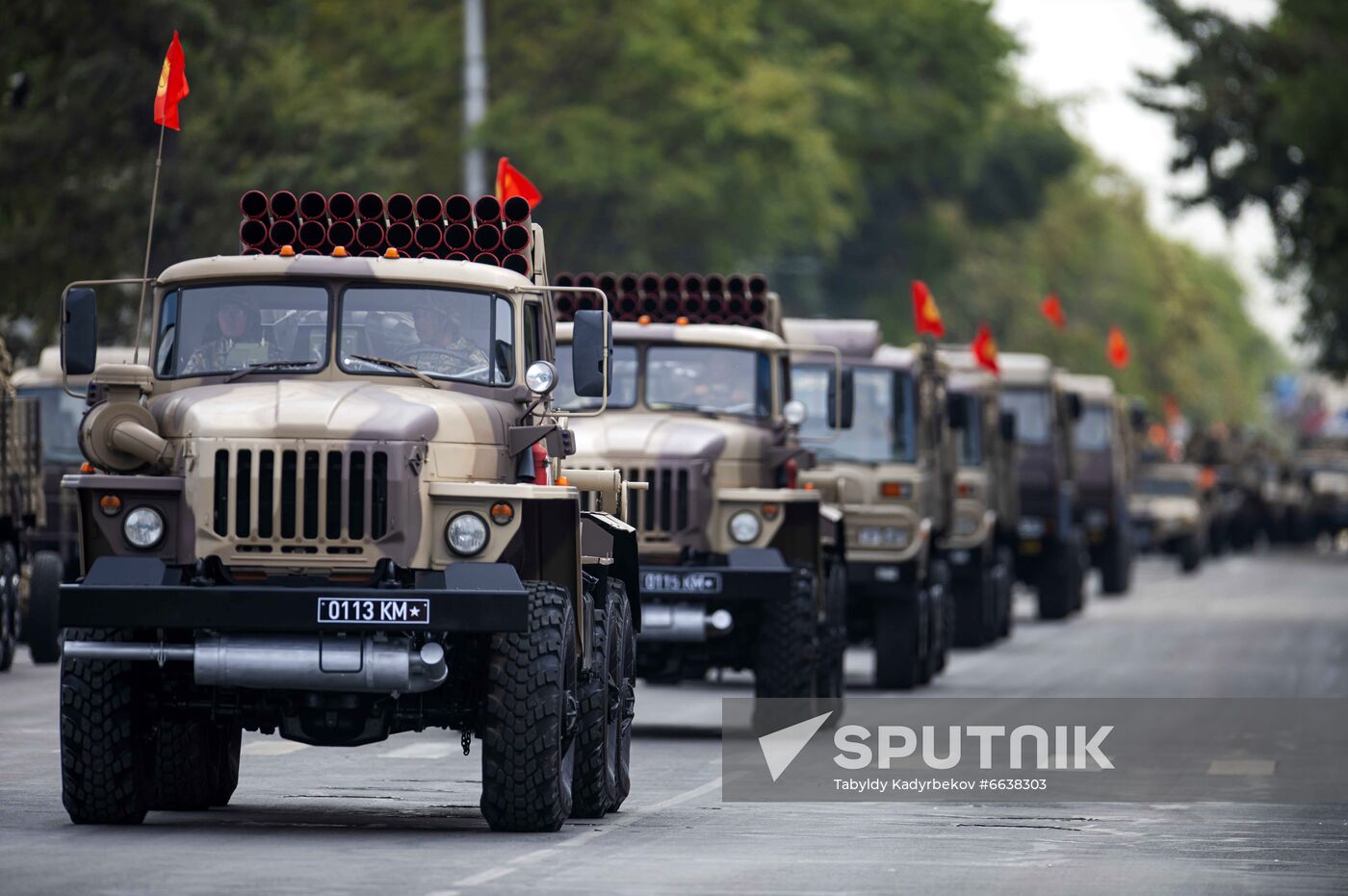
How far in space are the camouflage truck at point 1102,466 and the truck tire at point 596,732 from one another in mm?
27905

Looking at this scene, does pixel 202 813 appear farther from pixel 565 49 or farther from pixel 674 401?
pixel 565 49

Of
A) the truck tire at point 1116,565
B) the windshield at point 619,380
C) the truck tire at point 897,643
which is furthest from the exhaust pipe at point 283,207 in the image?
the truck tire at point 1116,565

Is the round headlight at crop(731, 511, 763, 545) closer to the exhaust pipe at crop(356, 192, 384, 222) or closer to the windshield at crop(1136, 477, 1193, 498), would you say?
the exhaust pipe at crop(356, 192, 384, 222)

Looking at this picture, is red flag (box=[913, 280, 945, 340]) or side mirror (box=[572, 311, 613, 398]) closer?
side mirror (box=[572, 311, 613, 398])

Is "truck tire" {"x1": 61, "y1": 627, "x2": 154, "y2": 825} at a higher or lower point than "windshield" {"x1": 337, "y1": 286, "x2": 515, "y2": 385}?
lower

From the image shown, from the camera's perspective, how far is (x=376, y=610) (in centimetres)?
1301

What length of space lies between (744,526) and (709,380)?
3.70 feet

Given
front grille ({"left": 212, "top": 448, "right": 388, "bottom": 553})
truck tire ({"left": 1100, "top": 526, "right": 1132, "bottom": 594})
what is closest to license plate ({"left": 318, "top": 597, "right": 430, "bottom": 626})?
front grille ({"left": 212, "top": 448, "right": 388, "bottom": 553})

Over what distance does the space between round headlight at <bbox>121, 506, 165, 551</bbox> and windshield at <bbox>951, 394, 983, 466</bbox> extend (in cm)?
1986

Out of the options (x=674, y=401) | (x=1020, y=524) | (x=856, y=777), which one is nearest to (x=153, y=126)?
(x=1020, y=524)

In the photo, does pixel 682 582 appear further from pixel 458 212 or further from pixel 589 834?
pixel 589 834

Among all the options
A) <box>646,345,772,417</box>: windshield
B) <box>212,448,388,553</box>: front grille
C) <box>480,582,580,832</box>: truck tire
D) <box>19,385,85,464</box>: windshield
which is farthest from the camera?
A: <box>19,385,85,464</box>: windshield

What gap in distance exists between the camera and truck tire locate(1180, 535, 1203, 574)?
61.3 m

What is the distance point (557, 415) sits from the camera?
1477 cm
